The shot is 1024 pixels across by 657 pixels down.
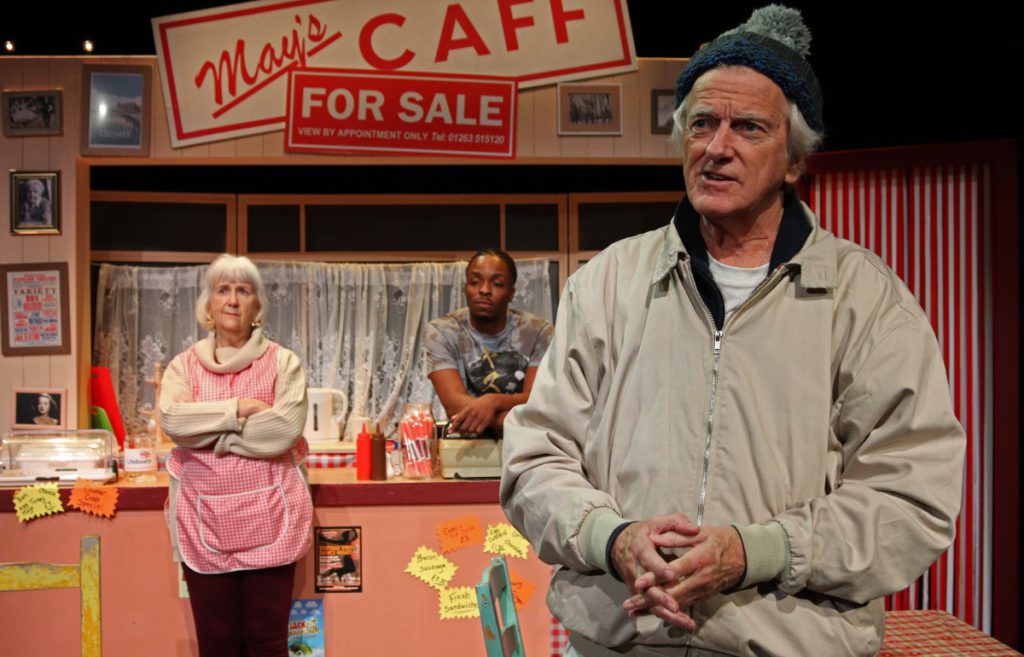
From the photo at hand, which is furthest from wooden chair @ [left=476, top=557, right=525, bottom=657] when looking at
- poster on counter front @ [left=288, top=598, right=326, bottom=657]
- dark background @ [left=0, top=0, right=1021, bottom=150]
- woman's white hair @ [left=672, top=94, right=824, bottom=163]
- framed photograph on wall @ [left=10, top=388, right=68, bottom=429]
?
framed photograph on wall @ [left=10, top=388, right=68, bottom=429]

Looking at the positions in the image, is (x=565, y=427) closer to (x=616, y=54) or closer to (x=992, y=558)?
(x=992, y=558)

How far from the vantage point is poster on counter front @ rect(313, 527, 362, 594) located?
354 centimetres

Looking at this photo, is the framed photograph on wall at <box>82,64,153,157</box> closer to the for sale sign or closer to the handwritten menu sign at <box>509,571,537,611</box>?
the for sale sign

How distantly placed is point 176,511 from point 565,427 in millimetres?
2217

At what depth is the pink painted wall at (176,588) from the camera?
356 cm

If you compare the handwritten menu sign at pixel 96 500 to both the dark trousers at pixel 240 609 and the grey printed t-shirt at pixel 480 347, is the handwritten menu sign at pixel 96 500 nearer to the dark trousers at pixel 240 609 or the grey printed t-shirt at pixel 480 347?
the dark trousers at pixel 240 609

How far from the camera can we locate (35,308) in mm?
4438

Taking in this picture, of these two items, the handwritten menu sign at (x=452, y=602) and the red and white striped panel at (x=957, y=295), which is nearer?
the handwritten menu sign at (x=452, y=602)

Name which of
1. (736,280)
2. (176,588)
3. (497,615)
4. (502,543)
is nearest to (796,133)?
(736,280)

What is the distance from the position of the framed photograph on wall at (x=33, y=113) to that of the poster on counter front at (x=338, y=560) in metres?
2.36

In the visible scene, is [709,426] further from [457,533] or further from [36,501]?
[36,501]

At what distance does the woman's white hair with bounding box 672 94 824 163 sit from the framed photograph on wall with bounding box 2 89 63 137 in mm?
3824

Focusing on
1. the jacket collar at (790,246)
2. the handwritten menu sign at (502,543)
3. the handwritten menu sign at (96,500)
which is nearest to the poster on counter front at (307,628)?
the handwritten menu sign at (502,543)

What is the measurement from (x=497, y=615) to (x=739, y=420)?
656mm
